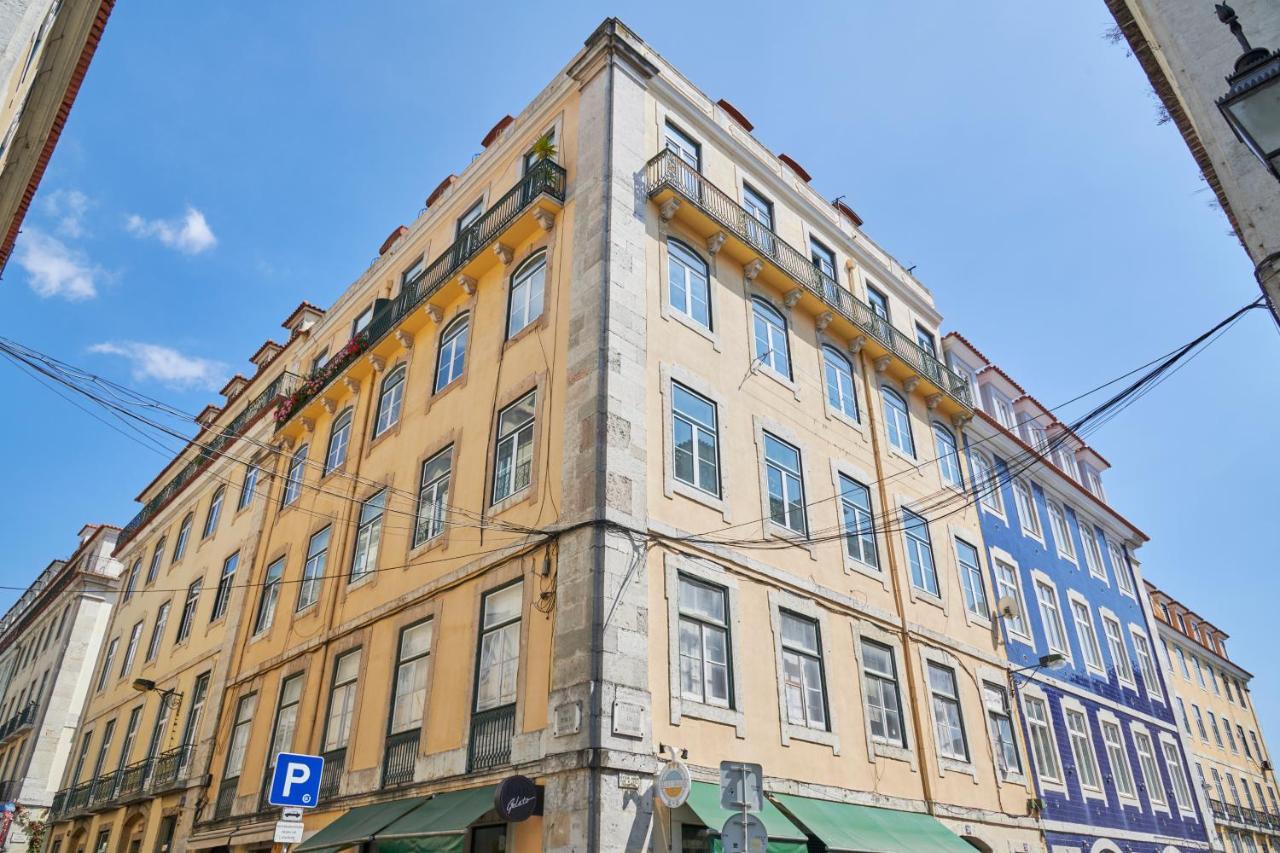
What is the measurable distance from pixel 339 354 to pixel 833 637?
12961 millimetres

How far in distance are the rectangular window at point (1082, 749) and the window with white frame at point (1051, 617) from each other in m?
1.52

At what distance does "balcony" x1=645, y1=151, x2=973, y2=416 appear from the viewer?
46.8 feet

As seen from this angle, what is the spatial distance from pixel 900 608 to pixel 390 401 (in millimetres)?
10831

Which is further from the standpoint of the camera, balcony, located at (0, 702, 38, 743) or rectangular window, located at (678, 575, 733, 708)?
balcony, located at (0, 702, 38, 743)

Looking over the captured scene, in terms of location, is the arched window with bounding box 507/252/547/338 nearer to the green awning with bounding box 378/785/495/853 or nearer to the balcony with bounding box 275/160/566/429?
the balcony with bounding box 275/160/566/429

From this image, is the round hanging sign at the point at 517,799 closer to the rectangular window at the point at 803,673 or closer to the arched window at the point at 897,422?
the rectangular window at the point at 803,673

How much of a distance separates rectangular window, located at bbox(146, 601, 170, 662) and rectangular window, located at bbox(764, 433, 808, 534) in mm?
18880

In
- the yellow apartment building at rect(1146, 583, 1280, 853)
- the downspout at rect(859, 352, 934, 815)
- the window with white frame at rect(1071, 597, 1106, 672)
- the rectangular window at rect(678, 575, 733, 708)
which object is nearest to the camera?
the rectangular window at rect(678, 575, 733, 708)

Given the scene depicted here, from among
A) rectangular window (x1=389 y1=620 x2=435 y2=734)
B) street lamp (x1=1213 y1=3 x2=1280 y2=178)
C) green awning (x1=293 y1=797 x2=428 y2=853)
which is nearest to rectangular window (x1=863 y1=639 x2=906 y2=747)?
rectangular window (x1=389 y1=620 x2=435 y2=734)

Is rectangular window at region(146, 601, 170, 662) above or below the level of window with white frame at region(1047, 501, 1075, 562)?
below

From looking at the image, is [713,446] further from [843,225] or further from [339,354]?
[339,354]

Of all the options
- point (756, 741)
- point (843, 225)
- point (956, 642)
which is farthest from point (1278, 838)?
point (756, 741)

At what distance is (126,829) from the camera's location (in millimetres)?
19984

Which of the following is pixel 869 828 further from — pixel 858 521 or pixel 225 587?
pixel 225 587
